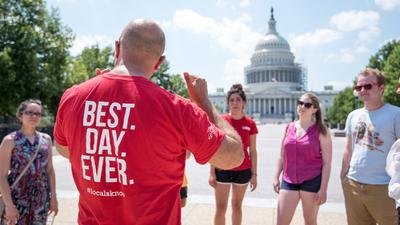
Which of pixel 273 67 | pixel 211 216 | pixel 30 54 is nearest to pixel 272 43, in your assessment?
A: pixel 273 67

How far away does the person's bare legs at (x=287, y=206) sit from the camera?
5.00 m

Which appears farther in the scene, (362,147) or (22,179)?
(362,147)

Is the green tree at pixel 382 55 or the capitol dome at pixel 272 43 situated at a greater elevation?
the capitol dome at pixel 272 43

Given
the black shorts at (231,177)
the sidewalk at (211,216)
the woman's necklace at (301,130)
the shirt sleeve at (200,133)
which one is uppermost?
the shirt sleeve at (200,133)

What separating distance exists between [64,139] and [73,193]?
7.26 m

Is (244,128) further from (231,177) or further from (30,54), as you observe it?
(30,54)

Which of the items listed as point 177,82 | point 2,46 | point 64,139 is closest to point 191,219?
point 64,139

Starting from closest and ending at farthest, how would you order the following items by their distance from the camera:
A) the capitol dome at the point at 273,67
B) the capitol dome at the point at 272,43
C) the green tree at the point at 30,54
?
the green tree at the point at 30,54 < the capitol dome at the point at 273,67 < the capitol dome at the point at 272,43

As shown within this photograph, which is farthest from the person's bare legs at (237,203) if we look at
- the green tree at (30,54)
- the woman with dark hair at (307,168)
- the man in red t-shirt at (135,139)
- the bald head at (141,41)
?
Answer: the green tree at (30,54)

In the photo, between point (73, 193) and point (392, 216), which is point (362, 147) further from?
point (73, 193)

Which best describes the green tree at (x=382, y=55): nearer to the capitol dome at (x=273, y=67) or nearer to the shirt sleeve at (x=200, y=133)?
the shirt sleeve at (x=200, y=133)

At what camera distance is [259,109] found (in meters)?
140

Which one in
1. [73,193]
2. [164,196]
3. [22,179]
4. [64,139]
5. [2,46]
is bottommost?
[73,193]

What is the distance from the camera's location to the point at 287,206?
16.5 feet
